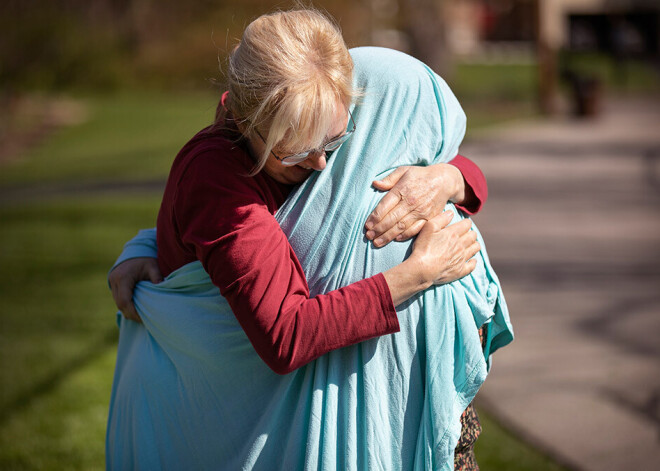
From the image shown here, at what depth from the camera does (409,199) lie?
1759mm

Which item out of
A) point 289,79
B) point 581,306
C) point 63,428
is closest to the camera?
point 289,79

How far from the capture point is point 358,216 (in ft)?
5.70

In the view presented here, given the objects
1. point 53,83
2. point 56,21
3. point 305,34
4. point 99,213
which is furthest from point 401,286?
point 53,83

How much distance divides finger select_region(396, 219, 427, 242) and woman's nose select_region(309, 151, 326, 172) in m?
0.26

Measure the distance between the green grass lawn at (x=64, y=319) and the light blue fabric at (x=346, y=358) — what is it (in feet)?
1.69

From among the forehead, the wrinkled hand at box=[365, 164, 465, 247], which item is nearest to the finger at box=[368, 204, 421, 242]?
the wrinkled hand at box=[365, 164, 465, 247]

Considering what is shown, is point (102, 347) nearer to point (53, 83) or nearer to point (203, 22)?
point (53, 83)

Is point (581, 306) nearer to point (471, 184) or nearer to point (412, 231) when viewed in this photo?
point (471, 184)

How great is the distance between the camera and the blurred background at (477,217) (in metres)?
3.87

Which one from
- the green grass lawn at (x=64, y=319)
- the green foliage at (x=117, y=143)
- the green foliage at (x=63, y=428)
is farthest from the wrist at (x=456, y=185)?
the green foliage at (x=117, y=143)

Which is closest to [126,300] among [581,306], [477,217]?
[581,306]

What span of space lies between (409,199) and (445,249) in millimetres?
152

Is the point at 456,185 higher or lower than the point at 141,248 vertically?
higher

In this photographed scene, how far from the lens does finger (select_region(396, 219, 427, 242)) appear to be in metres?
1.76
